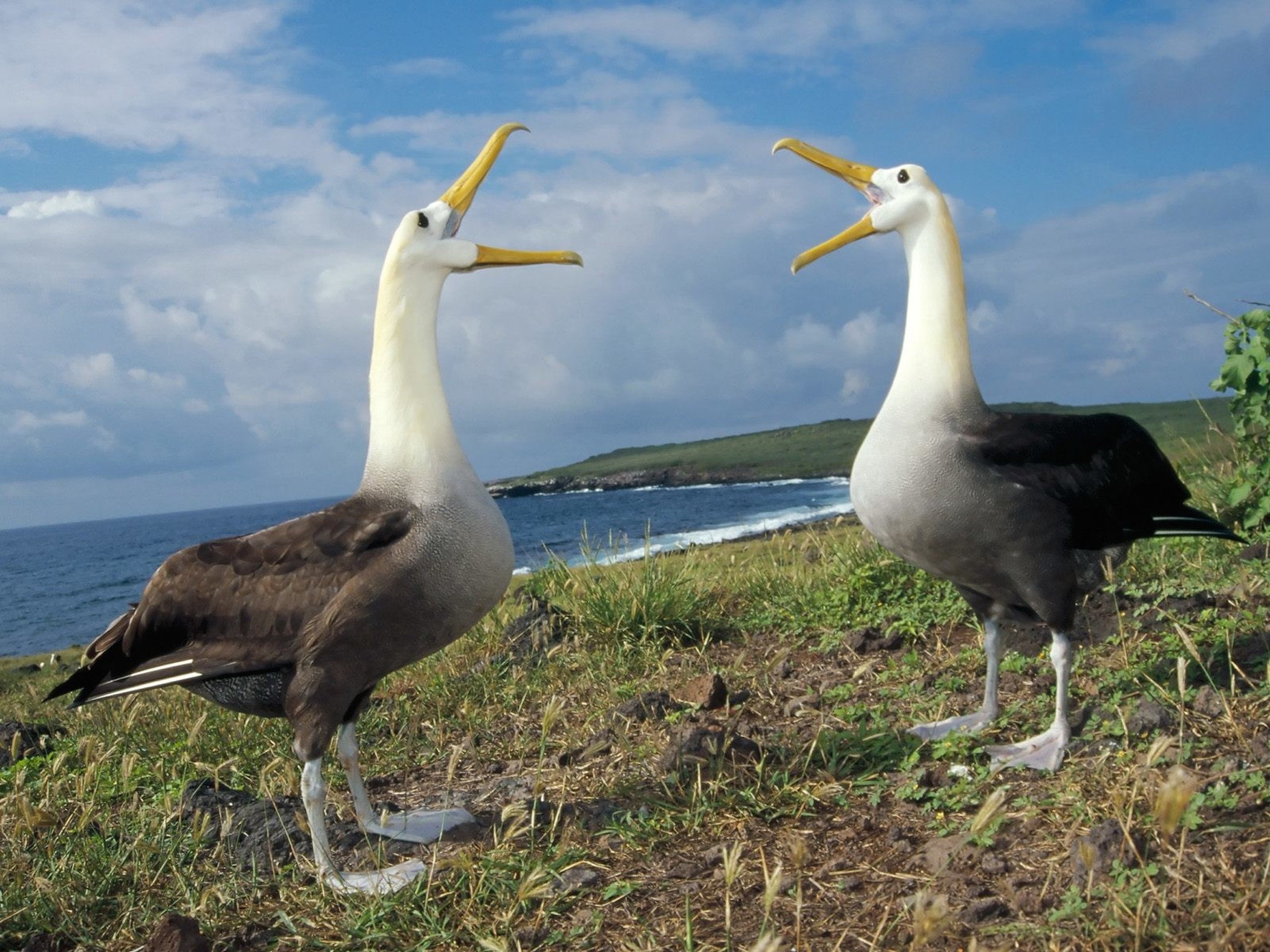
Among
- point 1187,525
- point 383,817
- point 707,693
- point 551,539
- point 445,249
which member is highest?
point 445,249

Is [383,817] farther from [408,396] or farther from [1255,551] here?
[1255,551]

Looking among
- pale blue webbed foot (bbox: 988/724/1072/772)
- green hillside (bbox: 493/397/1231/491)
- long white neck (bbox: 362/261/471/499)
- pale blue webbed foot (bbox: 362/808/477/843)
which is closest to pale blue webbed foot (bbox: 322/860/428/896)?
pale blue webbed foot (bbox: 362/808/477/843)

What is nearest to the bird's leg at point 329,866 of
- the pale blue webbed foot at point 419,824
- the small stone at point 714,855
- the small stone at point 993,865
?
the pale blue webbed foot at point 419,824

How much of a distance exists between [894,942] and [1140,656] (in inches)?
104

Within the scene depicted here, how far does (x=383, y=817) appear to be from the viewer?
13.6ft

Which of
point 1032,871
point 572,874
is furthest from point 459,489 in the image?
point 1032,871

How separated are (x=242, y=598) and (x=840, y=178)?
3526 mm

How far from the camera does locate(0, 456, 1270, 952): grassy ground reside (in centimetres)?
290

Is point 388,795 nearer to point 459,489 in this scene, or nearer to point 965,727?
point 459,489

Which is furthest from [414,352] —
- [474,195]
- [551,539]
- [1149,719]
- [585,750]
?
[551,539]

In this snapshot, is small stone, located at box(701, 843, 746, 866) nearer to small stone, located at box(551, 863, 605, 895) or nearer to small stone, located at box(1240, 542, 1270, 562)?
small stone, located at box(551, 863, 605, 895)

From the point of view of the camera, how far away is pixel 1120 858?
2.88 metres

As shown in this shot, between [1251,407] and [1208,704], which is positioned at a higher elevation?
[1251,407]

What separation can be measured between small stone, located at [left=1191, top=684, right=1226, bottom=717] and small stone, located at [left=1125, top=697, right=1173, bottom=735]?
11 cm
